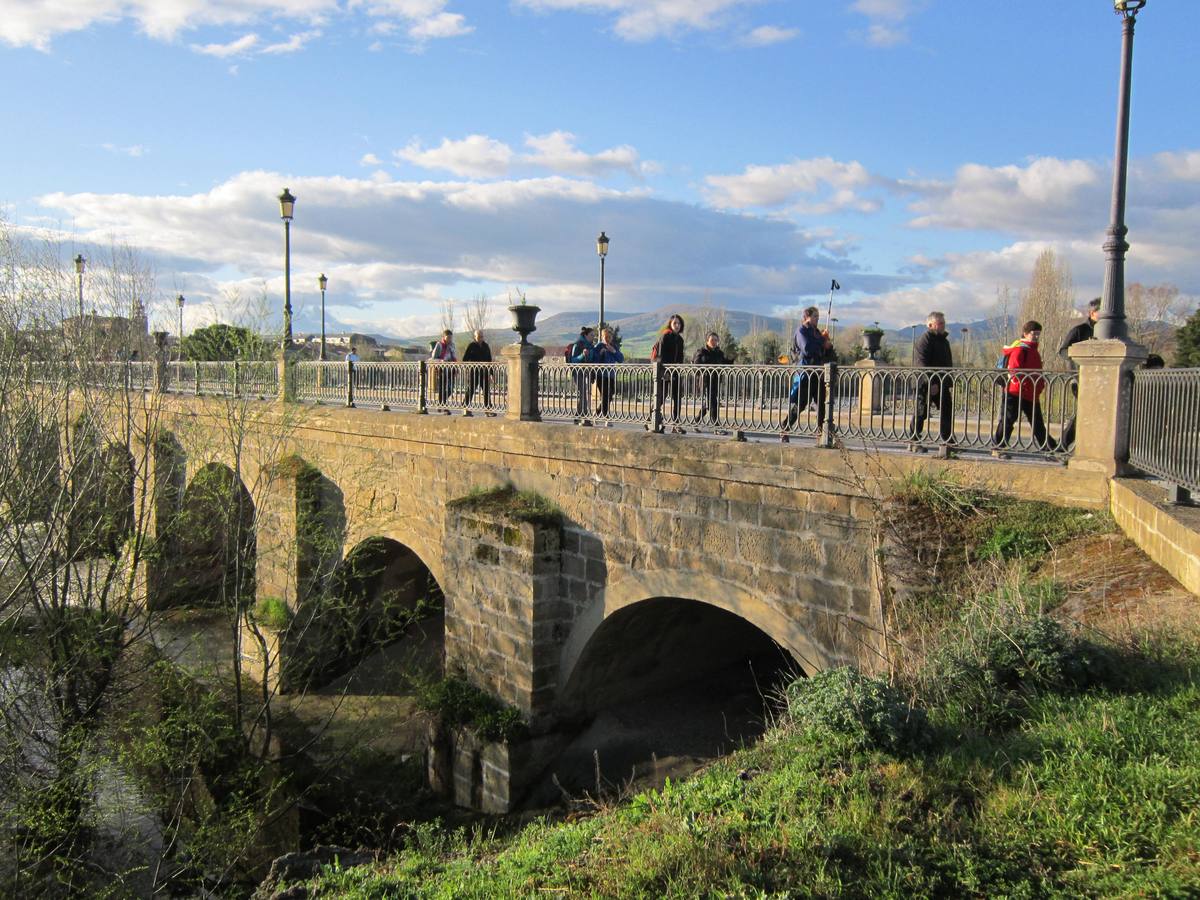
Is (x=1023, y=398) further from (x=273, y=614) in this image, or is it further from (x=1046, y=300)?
(x=1046, y=300)

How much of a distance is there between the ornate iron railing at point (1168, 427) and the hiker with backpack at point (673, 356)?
12.8ft

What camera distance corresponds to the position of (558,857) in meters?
4.24

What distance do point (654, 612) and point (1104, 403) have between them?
5017 millimetres

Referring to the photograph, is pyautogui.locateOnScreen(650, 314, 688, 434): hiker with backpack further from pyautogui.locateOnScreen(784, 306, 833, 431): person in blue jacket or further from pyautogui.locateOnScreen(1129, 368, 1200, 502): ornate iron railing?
pyautogui.locateOnScreen(1129, 368, 1200, 502): ornate iron railing

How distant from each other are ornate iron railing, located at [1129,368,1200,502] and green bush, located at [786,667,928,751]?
225 cm

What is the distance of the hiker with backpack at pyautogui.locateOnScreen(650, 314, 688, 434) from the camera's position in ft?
28.3

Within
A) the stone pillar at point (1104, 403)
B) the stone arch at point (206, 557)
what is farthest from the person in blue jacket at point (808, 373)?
the stone arch at point (206, 557)

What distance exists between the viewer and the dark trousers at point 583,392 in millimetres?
9562

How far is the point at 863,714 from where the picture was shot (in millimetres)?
4355

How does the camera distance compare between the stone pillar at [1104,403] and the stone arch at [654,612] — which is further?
the stone arch at [654,612]

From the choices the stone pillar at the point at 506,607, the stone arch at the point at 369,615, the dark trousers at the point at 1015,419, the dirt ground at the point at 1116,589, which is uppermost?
the dark trousers at the point at 1015,419

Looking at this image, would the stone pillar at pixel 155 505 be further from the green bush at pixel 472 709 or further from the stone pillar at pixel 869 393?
the stone pillar at pixel 869 393

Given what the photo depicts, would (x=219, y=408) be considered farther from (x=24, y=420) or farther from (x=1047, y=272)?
(x=1047, y=272)

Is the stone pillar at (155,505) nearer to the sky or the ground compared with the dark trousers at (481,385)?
nearer to the ground
